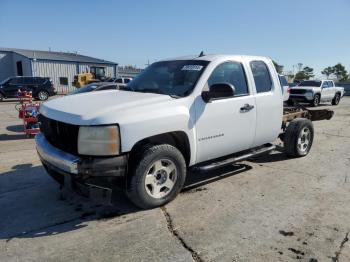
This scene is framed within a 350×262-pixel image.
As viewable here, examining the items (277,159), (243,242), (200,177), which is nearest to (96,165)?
(243,242)

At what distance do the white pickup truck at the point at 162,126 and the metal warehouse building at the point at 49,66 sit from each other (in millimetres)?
34385

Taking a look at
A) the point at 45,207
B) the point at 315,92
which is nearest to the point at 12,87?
the point at 315,92

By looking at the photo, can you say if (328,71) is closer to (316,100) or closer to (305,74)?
(305,74)

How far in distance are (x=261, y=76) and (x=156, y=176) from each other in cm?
255

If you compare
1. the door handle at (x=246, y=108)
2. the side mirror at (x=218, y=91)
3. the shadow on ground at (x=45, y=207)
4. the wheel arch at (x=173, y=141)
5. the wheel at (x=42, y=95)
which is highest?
the side mirror at (x=218, y=91)

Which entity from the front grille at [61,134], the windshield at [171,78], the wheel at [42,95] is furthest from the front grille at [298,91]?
the front grille at [61,134]

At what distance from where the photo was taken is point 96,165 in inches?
140

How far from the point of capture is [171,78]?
15.9ft

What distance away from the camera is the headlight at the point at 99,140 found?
3.55 metres

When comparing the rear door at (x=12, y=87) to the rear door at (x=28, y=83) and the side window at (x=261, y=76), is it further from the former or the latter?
the side window at (x=261, y=76)

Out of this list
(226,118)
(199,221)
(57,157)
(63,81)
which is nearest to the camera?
(57,157)

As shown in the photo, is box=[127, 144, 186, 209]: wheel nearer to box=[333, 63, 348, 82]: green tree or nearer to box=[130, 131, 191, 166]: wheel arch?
box=[130, 131, 191, 166]: wheel arch

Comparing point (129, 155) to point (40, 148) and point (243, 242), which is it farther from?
point (243, 242)

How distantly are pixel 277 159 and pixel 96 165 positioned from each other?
417 centimetres
